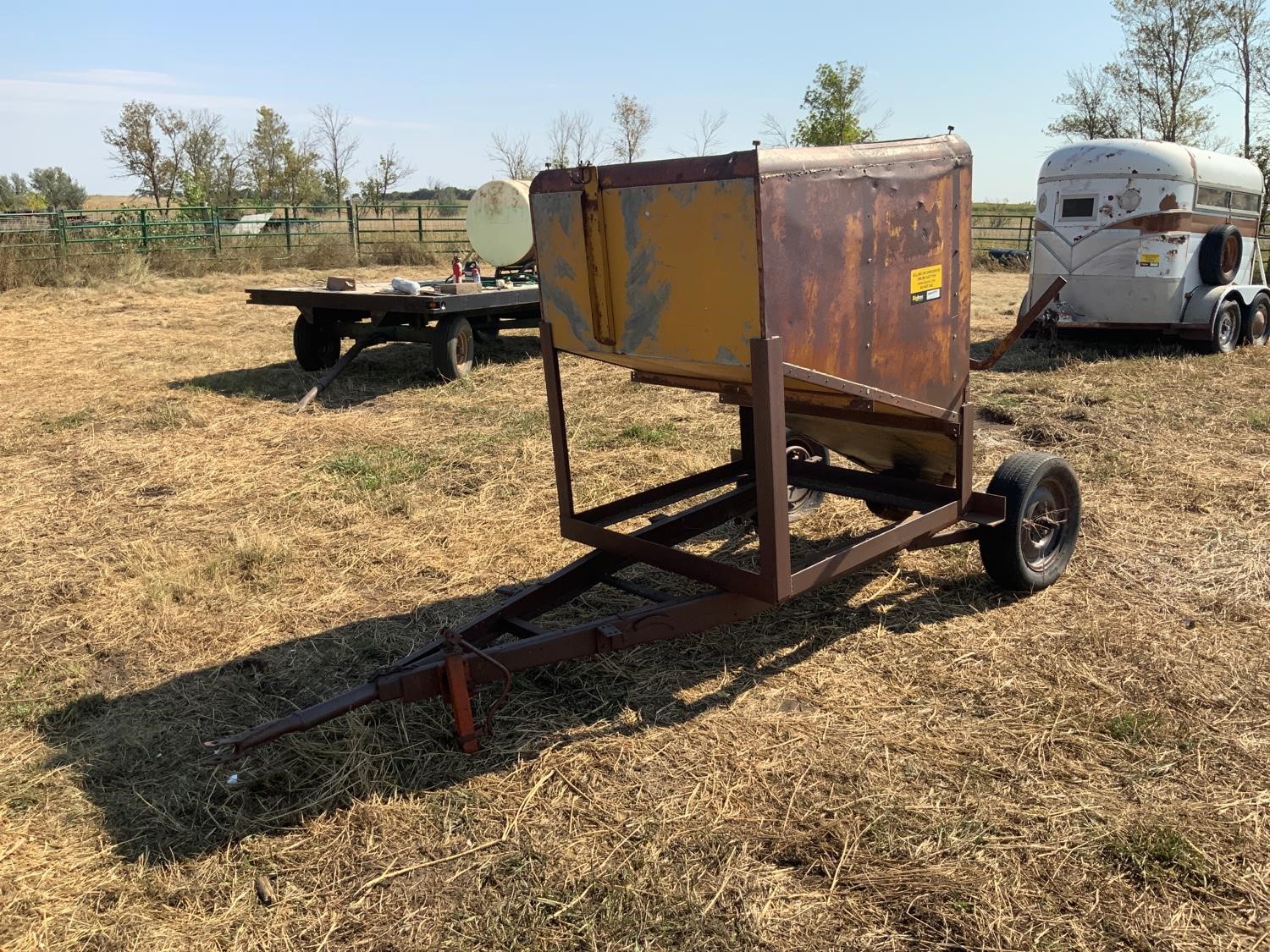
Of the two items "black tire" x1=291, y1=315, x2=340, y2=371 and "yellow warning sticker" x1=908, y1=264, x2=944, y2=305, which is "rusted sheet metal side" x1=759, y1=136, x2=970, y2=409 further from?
"black tire" x1=291, y1=315, x2=340, y2=371

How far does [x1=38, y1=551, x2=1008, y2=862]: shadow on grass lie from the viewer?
3127 mm

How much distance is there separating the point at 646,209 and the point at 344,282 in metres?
7.25

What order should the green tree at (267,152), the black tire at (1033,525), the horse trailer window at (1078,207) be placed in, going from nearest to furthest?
the black tire at (1033,525) → the horse trailer window at (1078,207) → the green tree at (267,152)

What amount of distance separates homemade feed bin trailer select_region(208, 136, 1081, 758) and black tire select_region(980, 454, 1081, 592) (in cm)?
1

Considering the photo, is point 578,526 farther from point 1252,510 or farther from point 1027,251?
point 1027,251

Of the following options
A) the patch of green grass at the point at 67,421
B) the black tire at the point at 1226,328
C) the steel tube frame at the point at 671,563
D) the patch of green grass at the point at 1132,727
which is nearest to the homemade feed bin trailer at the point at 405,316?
the patch of green grass at the point at 67,421

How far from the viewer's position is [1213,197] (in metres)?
10.8

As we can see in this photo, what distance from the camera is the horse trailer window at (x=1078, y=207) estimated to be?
34.5 feet

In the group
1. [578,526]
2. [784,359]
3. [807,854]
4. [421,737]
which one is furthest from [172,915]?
[784,359]

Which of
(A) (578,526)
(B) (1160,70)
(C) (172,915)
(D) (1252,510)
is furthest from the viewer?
(B) (1160,70)

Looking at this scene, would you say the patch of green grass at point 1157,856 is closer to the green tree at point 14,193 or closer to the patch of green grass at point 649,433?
the patch of green grass at point 649,433

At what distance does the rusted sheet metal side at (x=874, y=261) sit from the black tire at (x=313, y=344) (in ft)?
25.2

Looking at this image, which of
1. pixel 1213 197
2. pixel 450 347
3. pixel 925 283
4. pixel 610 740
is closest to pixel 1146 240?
pixel 1213 197

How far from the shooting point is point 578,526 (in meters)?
4.13
